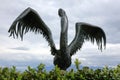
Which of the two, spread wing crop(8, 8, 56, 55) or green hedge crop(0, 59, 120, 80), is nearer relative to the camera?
green hedge crop(0, 59, 120, 80)

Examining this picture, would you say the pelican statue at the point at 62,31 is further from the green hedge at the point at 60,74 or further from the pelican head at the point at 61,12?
the green hedge at the point at 60,74

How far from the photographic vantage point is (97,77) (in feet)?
28.0

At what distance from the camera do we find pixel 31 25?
16031 millimetres

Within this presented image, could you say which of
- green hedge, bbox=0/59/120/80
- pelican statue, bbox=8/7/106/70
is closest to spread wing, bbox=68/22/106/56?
pelican statue, bbox=8/7/106/70

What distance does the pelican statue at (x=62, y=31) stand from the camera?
45.5ft

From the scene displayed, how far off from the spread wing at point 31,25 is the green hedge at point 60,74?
5.46 metres

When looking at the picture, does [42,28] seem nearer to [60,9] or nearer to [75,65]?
[60,9]

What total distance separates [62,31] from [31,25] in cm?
231

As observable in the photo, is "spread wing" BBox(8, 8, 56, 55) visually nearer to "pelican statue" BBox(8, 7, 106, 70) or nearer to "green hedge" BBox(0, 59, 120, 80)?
"pelican statue" BBox(8, 7, 106, 70)

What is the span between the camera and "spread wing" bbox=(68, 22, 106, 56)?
14.9m

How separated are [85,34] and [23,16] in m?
2.94

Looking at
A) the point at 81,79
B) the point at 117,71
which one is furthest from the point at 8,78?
the point at 117,71

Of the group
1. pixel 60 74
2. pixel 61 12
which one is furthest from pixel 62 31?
pixel 60 74

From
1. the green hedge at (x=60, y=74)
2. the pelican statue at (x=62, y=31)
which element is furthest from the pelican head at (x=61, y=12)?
the green hedge at (x=60, y=74)
